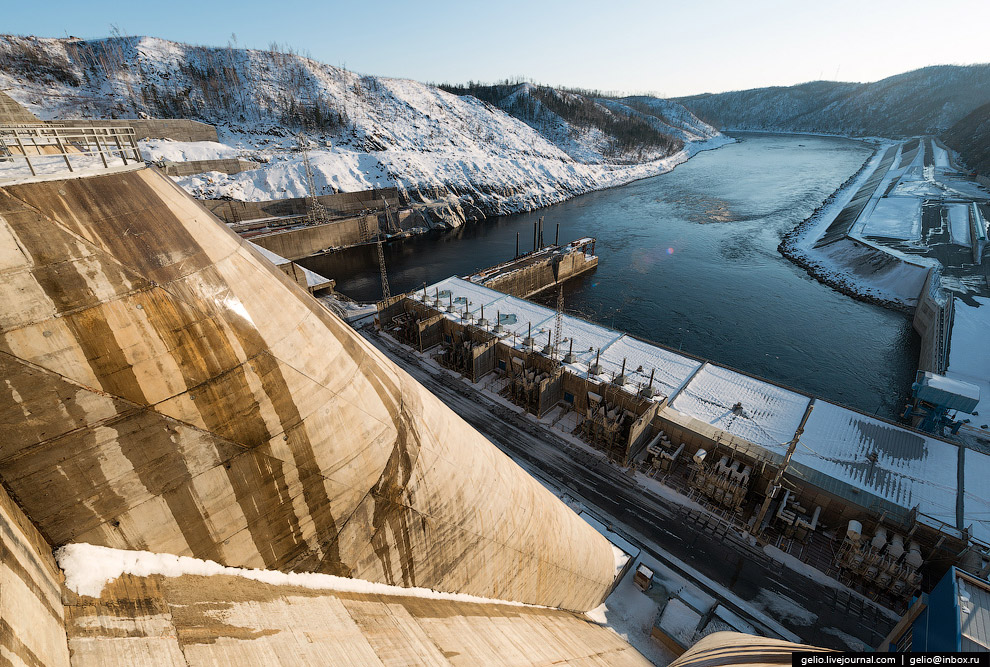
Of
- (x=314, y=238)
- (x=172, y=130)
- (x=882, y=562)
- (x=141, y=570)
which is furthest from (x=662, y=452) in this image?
(x=172, y=130)

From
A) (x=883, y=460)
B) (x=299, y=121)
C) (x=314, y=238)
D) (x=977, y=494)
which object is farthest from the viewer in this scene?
(x=299, y=121)

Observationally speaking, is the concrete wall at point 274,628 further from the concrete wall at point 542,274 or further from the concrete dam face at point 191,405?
the concrete wall at point 542,274

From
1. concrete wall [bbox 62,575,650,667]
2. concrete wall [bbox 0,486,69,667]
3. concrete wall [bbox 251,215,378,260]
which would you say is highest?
concrete wall [bbox 0,486,69,667]

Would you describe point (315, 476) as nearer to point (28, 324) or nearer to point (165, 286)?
point (165, 286)

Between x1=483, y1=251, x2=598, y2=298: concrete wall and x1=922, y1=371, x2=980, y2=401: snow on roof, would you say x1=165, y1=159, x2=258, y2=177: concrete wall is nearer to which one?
x1=483, y1=251, x2=598, y2=298: concrete wall

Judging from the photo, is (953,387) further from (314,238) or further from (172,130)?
(172,130)

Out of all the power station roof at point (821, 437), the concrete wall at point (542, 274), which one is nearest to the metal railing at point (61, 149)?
the power station roof at point (821, 437)

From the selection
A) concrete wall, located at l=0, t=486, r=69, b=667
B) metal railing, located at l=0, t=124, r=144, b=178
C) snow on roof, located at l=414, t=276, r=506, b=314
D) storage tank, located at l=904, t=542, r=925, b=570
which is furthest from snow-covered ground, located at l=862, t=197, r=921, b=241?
concrete wall, located at l=0, t=486, r=69, b=667

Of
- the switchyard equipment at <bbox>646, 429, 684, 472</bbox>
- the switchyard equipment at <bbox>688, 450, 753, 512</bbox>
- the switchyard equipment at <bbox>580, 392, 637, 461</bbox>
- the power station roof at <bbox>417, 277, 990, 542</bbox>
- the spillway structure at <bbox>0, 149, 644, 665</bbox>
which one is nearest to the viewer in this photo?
the spillway structure at <bbox>0, 149, 644, 665</bbox>
